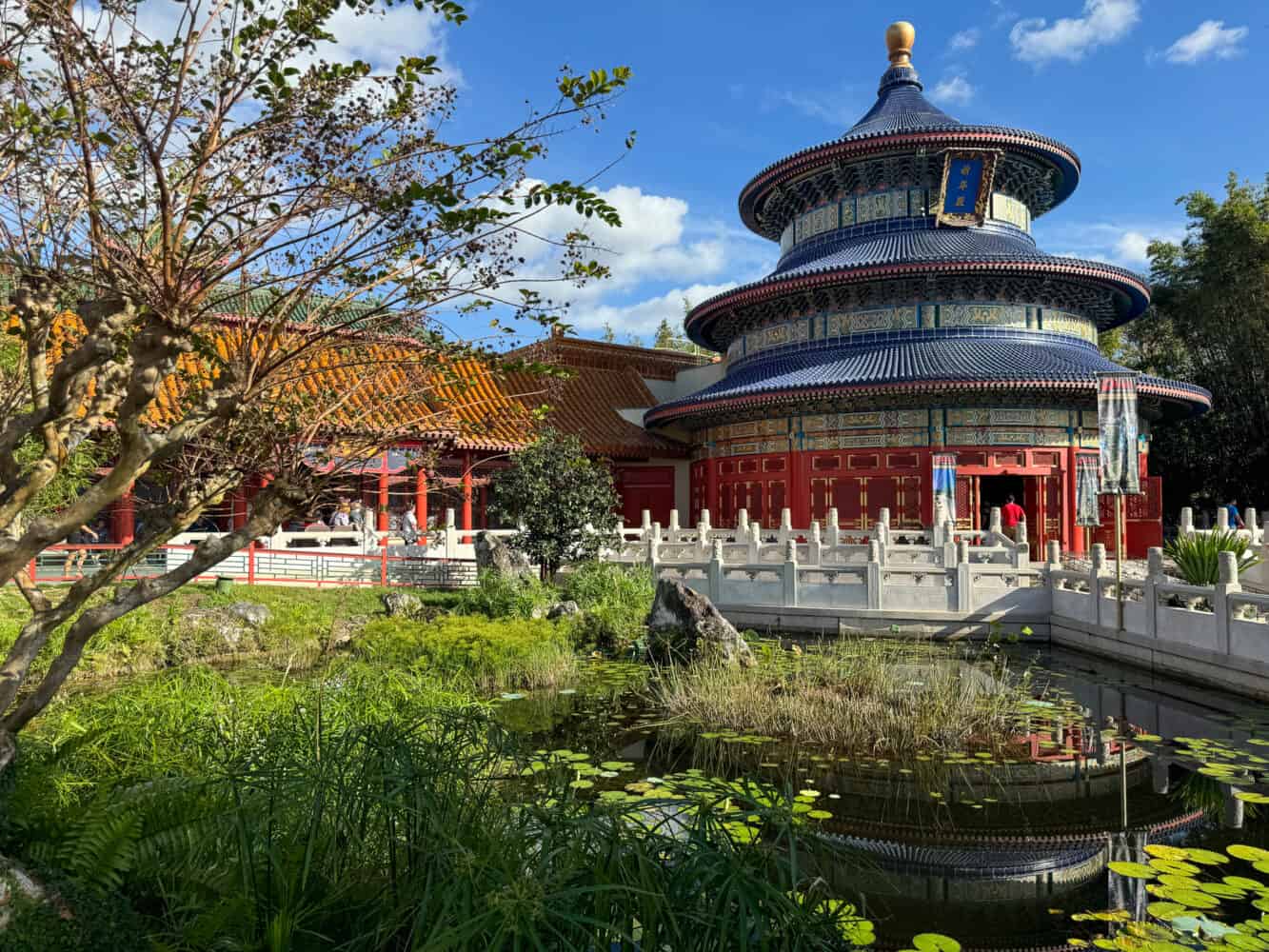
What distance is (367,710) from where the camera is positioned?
6.32 m

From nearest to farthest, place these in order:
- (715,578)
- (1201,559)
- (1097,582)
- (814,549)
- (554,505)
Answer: (1201,559), (1097,582), (715,578), (814,549), (554,505)

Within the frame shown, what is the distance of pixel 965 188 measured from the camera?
21750 mm

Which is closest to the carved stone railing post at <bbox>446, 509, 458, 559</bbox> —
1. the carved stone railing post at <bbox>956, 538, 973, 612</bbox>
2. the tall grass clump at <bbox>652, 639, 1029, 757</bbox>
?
the tall grass clump at <bbox>652, 639, 1029, 757</bbox>

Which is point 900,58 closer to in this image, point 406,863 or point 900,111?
point 900,111

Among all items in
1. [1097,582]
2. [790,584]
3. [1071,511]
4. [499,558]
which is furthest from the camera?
[1071,511]

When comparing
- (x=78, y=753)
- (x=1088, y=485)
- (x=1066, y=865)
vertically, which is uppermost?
(x=1088, y=485)

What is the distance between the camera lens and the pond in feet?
15.1

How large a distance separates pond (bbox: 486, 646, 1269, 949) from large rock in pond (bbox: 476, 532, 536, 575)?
632 centimetres

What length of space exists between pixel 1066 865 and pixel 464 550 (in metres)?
14.3

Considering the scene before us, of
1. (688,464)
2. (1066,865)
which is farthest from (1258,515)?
(1066,865)

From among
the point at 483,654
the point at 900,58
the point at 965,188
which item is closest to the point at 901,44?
the point at 900,58

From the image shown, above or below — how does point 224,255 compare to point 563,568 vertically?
above

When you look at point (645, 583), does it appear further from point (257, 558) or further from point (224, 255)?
point (224, 255)

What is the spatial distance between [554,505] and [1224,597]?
9944 mm
